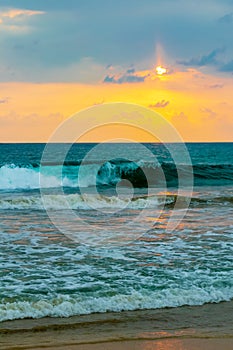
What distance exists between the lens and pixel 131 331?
5508mm

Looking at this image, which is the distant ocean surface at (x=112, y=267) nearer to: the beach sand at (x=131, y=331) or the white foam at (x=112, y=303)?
the white foam at (x=112, y=303)

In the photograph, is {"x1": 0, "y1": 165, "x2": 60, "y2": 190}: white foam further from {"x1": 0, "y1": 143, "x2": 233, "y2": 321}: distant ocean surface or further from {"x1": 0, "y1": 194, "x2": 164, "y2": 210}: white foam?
{"x1": 0, "y1": 143, "x2": 233, "y2": 321}: distant ocean surface

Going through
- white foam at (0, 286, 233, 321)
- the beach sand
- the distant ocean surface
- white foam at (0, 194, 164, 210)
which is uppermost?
white foam at (0, 194, 164, 210)

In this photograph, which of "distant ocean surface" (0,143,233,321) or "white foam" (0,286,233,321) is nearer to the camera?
"white foam" (0,286,233,321)

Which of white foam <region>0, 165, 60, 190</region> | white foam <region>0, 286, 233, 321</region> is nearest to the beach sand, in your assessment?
white foam <region>0, 286, 233, 321</region>

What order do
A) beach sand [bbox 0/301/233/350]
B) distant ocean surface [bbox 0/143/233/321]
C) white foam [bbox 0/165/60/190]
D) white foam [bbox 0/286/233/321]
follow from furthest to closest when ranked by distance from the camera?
1. white foam [bbox 0/165/60/190]
2. distant ocean surface [bbox 0/143/233/321]
3. white foam [bbox 0/286/233/321]
4. beach sand [bbox 0/301/233/350]

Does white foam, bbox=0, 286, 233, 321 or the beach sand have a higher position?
white foam, bbox=0, 286, 233, 321

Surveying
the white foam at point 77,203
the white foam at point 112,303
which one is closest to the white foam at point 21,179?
the white foam at point 77,203

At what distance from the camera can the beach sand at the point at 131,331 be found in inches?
198

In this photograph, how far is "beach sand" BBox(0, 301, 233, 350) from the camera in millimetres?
5039

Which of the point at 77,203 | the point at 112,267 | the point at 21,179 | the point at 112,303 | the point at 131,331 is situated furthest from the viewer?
the point at 21,179

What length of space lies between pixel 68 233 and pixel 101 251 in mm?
2170

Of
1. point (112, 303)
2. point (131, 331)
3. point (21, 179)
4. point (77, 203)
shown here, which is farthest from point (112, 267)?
point (21, 179)

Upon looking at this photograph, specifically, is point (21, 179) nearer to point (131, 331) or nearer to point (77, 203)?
Result: point (77, 203)
